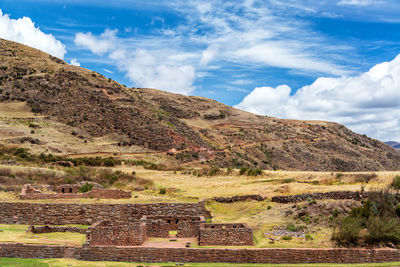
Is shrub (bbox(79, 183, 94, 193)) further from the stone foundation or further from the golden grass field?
the golden grass field

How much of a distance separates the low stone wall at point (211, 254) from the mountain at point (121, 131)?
127 ft

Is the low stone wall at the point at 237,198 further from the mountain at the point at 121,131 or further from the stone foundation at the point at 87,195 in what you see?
the mountain at the point at 121,131

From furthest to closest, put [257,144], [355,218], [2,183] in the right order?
[257,144] < [2,183] < [355,218]

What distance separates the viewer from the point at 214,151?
70375 mm

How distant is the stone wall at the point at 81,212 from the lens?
19.0m

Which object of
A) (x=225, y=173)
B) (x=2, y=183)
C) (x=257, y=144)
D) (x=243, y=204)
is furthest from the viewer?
(x=257, y=144)

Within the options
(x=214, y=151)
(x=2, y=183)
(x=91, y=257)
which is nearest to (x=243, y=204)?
(x=91, y=257)

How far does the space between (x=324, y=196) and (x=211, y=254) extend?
9.57m

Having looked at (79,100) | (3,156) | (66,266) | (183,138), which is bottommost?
(66,266)

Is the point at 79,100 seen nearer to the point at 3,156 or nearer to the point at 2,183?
the point at 3,156

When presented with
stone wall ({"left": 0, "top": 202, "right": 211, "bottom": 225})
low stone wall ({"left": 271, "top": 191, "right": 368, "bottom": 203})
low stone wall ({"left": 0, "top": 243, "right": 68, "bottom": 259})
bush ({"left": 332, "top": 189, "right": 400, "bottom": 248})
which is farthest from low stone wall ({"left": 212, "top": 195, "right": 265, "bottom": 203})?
low stone wall ({"left": 0, "top": 243, "right": 68, "bottom": 259})

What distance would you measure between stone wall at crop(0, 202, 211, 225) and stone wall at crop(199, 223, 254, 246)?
4691mm

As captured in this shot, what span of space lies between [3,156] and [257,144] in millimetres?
53595

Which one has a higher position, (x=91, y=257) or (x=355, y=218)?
(x=355, y=218)
